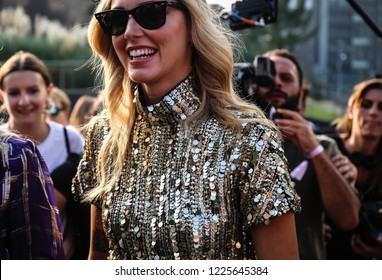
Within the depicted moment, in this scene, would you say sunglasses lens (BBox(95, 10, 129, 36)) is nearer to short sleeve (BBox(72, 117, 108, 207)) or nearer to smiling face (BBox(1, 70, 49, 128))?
short sleeve (BBox(72, 117, 108, 207))

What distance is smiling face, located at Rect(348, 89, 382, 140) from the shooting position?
11.9 ft

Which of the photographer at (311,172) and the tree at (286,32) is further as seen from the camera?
the tree at (286,32)

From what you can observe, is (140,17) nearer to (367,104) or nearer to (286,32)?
(367,104)

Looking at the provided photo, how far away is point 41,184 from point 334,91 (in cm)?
1681

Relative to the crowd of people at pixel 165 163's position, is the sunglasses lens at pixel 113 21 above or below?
above

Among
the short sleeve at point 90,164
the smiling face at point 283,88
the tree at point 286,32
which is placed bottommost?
the tree at point 286,32

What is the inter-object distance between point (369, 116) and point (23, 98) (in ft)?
5.84

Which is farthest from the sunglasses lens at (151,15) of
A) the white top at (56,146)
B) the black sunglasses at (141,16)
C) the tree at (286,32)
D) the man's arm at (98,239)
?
the tree at (286,32)

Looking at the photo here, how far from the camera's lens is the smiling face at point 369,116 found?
11.9 feet

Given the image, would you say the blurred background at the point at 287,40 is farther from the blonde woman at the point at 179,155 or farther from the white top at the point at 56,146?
the blonde woman at the point at 179,155

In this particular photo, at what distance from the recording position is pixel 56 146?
3.41 m

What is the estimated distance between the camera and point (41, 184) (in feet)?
5.45

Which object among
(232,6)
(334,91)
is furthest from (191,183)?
(334,91)

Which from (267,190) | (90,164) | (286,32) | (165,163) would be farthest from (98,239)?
(286,32)
